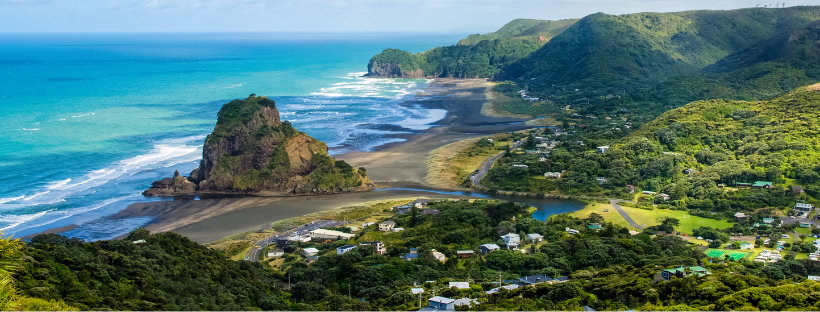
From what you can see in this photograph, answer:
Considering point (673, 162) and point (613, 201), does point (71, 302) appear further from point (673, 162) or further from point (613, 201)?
point (673, 162)

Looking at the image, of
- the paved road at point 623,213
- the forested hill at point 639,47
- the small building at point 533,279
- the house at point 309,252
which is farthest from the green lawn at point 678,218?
the forested hill at point 639,47

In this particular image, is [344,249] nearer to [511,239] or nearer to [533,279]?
[511,239]

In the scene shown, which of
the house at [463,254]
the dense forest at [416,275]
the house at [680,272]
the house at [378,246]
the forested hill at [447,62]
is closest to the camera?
the dense forest at [416,275]

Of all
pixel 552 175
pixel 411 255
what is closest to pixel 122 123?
pixel 552 175

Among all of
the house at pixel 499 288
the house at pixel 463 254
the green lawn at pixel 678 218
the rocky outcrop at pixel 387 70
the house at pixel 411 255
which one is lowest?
the green lawn at pixel 678 218

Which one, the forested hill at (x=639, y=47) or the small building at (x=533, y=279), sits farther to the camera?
the forested hill at (x=639, y=47)

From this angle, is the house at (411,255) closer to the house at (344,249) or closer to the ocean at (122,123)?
the house at (344,249)
